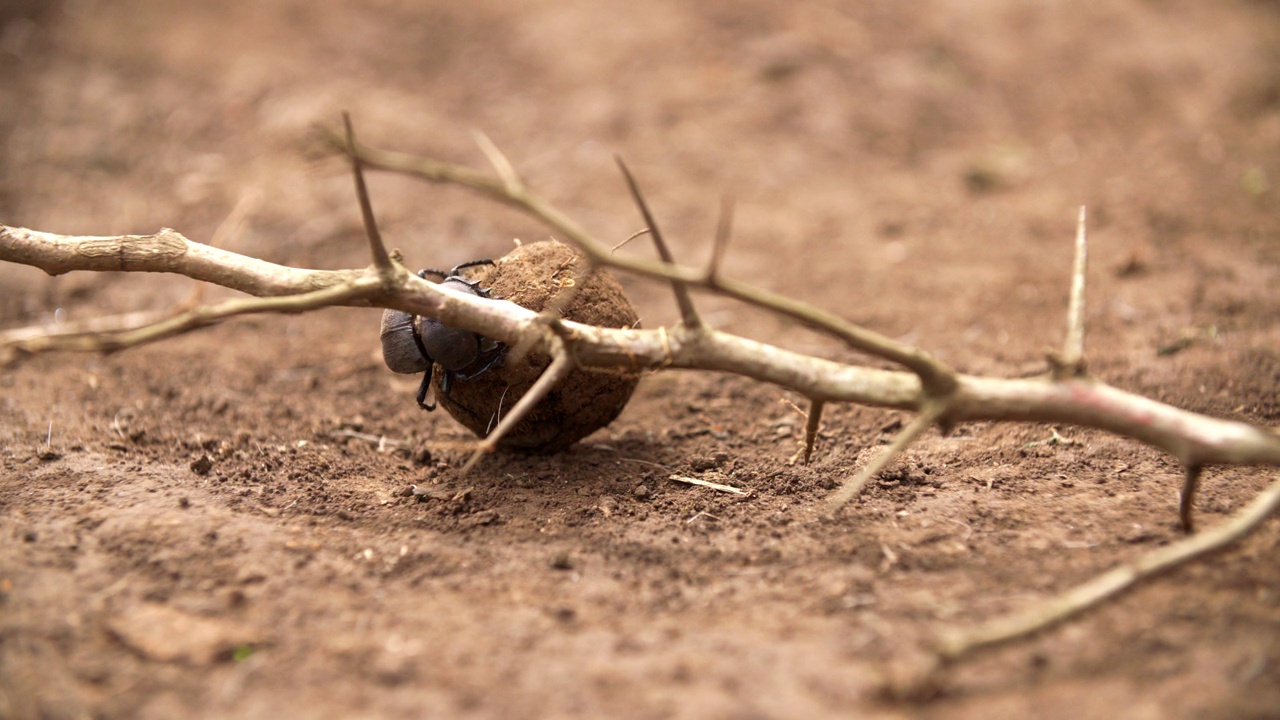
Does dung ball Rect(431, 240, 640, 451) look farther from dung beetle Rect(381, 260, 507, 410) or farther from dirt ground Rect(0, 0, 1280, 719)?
dirt ground Rect(0, 0, 1280, 719)

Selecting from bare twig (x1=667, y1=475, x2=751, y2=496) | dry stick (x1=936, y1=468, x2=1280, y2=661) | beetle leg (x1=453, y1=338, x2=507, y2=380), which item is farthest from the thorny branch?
bare twig (x1=667, y1=475, x2=751, y2=496)

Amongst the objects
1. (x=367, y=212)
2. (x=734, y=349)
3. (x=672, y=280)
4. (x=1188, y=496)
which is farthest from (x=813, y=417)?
(x=367, y=212)

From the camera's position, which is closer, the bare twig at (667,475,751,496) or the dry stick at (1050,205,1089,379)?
the dry stick at (1050,205,1089,379)

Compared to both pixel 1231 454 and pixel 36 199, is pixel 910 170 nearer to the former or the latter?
pixel 1231 454

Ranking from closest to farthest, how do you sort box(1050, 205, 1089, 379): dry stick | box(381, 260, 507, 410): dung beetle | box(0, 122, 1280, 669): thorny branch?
box(0, 122, 1280, 669): thorny branch → box(1050, 205, 1089, 379): dry stick → box(381, 260, 507, 410): dung beetle

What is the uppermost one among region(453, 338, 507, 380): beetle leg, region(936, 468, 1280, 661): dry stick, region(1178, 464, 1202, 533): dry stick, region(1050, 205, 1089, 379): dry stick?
region(1050, 205, 1089, 379): dry stick

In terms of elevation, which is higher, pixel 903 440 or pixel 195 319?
pixel 195 319

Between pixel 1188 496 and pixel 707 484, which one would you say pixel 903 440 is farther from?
pixel 707 484

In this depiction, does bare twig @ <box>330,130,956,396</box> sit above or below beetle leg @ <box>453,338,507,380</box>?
above
